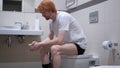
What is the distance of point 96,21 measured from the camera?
277 centimetres

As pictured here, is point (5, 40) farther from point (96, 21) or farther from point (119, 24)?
point (119, 24)

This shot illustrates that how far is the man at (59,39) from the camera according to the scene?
2287 mm

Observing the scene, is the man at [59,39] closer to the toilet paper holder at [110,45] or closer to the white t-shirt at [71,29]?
the white t-shirt at [71,29]

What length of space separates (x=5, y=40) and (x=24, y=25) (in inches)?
15.6

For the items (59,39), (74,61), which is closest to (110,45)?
(74,61)

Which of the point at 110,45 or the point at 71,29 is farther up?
the point at 71,29

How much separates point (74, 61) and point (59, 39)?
28cm

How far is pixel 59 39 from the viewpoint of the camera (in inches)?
90.2

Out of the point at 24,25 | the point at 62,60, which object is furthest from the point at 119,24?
the point at 24,25

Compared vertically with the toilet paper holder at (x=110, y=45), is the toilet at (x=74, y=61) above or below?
below

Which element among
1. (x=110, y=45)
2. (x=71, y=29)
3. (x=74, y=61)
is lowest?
(x=74, y=61)

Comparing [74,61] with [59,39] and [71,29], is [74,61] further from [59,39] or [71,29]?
[71,29]

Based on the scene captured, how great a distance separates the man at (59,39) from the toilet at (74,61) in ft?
0.23

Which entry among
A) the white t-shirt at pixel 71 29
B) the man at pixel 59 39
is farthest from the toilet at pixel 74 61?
the white t-shirt at pixel 71 29
